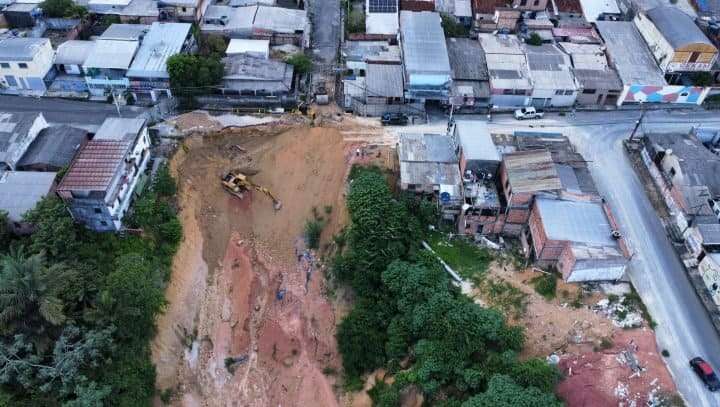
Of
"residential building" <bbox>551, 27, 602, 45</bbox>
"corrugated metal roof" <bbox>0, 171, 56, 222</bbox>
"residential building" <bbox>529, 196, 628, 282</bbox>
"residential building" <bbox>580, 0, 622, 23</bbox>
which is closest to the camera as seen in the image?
"corrugated metal roof" <bbox>0, 171, 56, 222</bbox>

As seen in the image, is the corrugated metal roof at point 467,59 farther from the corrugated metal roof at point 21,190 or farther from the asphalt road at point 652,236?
the corrugated metal roof at point 21,190

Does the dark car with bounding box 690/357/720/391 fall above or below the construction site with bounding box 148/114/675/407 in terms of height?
above

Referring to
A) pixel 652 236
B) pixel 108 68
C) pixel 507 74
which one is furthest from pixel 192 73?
pixel 652 236

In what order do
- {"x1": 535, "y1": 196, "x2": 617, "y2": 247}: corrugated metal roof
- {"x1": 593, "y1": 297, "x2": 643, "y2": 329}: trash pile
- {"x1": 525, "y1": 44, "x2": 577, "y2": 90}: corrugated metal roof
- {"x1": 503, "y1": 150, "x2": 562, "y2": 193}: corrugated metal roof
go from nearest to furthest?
1. {"x1": 593, "y1": 297, "x2": 643, "y2": 329}: trash pile
2. {"x1": 535, "y1": 196, "x2": 617, "y2": 247}: corrugated metal roof
3. {"x1": 503, "y1": 150, "x2": 562, "y2": 193}: corrugated metal roof
4. {"x1": 525, "y1": 44, "x2": 577, "y2": 90}: corrugated metal roof

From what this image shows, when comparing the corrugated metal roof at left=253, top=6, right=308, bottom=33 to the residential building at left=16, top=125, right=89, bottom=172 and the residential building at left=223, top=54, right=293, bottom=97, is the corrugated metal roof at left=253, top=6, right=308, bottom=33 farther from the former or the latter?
the residential building at left=16, top=125, right=89, bottom=172

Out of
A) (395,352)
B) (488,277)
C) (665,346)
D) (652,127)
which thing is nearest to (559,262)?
(488,277)

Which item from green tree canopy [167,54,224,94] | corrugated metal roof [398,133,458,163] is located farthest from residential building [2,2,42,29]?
corrugated metal roof [398,133,458,163]

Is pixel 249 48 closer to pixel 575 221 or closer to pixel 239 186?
pixel 239 186

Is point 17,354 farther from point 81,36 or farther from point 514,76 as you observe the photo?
→ point 514,76
